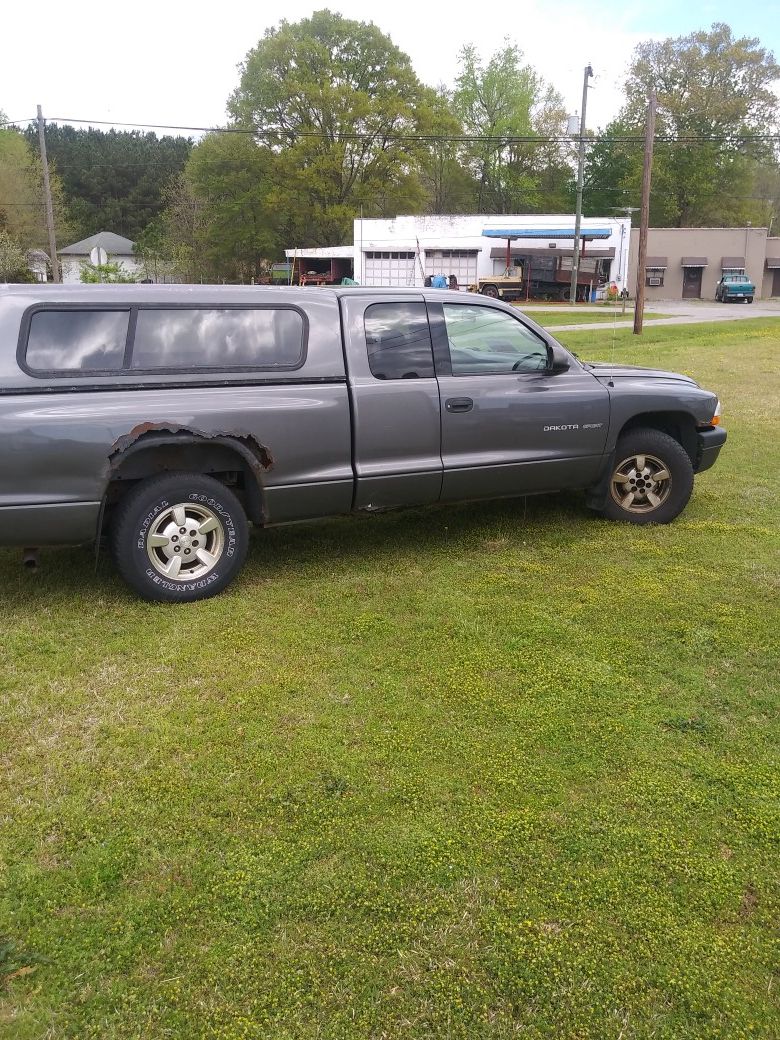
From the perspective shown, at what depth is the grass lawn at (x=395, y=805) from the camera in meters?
2.23

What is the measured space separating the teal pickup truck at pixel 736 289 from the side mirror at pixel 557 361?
44876mm

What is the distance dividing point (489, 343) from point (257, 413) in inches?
72.0

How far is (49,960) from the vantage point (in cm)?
232

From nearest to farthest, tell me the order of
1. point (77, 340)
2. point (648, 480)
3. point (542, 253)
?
point (77, 340)
point (648, 480)
point (542, 253)

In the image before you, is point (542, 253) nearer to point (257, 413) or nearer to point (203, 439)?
point (257, 413)

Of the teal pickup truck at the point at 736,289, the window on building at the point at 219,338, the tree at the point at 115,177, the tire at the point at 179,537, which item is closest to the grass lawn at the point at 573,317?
the teal pickup truck at the point at 736,289

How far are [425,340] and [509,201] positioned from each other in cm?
7822

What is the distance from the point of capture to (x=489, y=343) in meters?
5.70

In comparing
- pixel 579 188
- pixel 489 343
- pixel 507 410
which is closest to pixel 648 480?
pixel 507 410

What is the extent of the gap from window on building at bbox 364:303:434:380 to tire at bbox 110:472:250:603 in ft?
4.22

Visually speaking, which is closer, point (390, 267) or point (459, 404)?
point (459, 404)

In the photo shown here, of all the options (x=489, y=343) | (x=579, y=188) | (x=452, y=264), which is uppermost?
(x=579, y=188)

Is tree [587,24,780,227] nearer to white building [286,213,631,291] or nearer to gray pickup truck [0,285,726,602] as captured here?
white building [286,213,631,291]

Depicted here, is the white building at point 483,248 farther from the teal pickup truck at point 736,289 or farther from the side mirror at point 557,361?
the side mirror at point 557,361
